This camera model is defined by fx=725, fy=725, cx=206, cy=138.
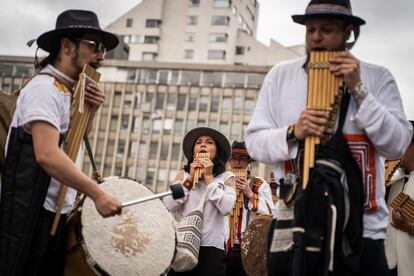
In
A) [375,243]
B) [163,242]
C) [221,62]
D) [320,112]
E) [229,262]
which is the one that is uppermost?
[221,62]

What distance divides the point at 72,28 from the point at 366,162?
1.96m

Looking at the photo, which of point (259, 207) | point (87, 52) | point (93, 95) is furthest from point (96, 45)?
point (259, 207)

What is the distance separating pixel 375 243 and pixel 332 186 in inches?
16.1

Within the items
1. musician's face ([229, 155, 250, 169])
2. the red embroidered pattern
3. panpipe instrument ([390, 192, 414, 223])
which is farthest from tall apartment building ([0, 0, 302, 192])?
the red embroidered pattern

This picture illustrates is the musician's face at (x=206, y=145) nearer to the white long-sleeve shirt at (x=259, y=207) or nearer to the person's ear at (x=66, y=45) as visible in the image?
the white long-sleeve shirt at (x=259, y=207)

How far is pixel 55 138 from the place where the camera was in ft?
13.3

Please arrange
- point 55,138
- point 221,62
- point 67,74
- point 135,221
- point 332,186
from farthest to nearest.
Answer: point 221,62 → point 135,221 → point 67,74 → point 55,138 → point 332,186

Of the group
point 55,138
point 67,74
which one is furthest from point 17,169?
point 67,74

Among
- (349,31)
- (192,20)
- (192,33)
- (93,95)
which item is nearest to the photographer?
(349,31)

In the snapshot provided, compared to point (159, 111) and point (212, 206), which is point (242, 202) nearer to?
point (212, 206)

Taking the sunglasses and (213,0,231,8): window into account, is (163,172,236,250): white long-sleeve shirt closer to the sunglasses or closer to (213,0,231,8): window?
the sunglasses

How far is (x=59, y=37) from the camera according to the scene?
454 centimetres

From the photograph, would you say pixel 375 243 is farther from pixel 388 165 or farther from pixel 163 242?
pixel 388 165

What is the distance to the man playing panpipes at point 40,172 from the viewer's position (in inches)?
158
